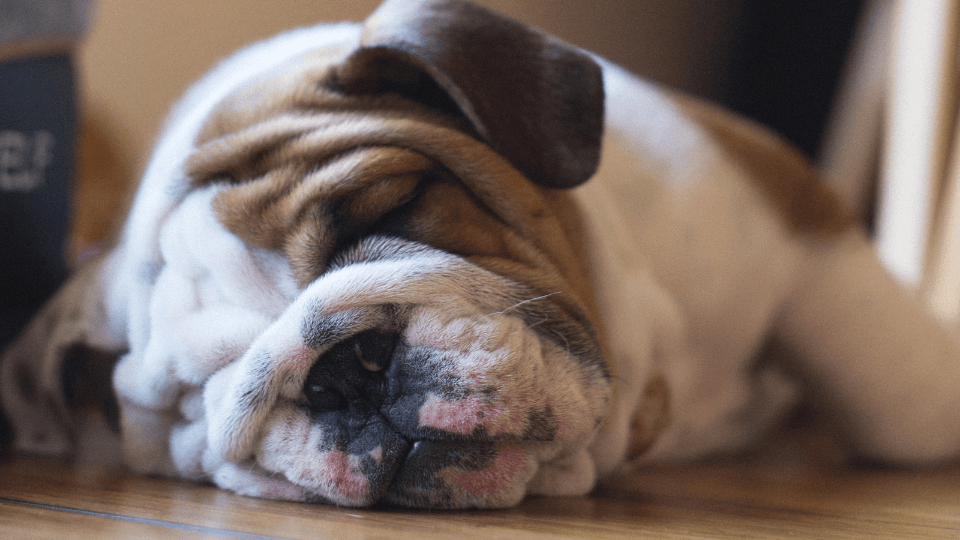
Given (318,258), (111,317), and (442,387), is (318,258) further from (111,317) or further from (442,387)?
(111,317)

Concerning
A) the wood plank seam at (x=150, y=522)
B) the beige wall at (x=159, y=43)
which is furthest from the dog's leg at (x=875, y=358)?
the beige wall at (x=159, y=43)

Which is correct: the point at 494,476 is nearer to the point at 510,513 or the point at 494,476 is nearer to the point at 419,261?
the point at 510,513

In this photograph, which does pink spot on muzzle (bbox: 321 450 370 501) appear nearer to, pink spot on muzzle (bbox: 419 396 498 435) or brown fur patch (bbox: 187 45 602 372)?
pink spot on muzzle (bbox: 419 396 498 435)

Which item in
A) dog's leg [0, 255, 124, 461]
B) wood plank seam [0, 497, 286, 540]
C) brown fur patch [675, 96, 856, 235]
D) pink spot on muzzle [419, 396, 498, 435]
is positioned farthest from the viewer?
brown fur patch [675, 96, 856, 235]

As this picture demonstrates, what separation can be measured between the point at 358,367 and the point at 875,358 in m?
1.21

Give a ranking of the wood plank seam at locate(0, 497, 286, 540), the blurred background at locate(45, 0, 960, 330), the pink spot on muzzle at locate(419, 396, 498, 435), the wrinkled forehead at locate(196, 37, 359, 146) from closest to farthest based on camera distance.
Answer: the wood plank seam at locate(0, 497, 286, 540), the pink spot on muzzle at locate(419, 396, 498, 435), the wrinkled forehead at locate(196, 37, 359, 146), the blurred background at locate(45, 0, 960, 330)

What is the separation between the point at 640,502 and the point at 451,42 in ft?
2.44

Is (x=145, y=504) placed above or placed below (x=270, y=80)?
below

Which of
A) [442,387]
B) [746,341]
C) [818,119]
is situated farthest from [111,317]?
[818,119]

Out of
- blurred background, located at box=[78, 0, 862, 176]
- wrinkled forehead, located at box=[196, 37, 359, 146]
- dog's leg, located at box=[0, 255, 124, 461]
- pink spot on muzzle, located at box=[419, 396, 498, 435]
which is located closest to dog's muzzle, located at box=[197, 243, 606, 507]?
pink spot on muzzle, located at box=[419, 396, 498, 435]

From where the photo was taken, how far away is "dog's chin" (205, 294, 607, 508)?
106cm

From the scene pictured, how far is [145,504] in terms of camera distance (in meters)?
1.10

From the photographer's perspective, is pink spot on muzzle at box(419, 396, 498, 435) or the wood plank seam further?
pink spot on muzzle at box(419, 396, 498, 435)

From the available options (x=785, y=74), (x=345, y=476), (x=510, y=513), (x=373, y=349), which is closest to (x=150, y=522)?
(x=345, y=476)
